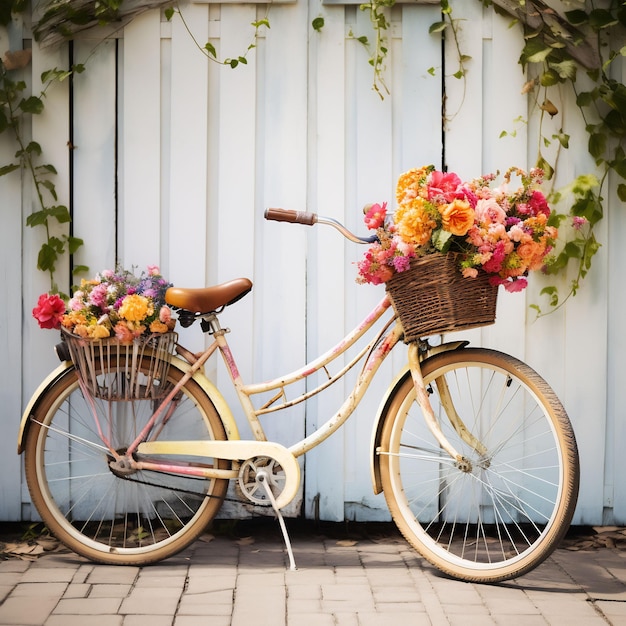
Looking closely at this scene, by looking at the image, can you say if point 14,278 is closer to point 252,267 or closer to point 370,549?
point 252,267

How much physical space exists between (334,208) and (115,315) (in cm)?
120

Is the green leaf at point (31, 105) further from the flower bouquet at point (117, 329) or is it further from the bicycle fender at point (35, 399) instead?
the bicycle fender at point (35, 399)

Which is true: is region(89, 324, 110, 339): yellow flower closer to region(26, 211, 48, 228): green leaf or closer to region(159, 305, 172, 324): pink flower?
region(159, 305, 172, 324): pink flower

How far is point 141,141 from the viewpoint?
4.31 meters

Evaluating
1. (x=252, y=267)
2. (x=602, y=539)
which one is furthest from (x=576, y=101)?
(x=602, y=539)

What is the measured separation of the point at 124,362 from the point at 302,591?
122 centimetres

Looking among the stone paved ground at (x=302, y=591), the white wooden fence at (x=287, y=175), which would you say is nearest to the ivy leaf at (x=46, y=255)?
the white wooden fence at (x=287, y=175)

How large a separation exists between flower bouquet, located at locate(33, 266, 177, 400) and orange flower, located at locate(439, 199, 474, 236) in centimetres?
125

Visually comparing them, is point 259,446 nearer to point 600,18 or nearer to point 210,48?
point 210,48

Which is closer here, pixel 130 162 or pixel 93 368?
pixel 93 368

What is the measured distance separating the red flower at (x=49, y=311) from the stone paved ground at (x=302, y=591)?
1.05 metres

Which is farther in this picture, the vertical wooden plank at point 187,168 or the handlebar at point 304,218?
the vertical wooden plank at point 187,168

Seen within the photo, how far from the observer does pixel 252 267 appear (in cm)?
432

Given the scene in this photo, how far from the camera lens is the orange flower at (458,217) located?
3.28m
